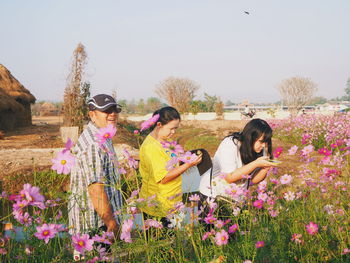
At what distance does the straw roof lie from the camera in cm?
1230

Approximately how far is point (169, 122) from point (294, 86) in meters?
53.6

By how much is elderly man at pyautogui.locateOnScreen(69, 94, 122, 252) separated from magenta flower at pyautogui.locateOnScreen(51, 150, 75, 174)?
0.31m

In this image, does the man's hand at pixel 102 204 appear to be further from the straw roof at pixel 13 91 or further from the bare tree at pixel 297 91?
the bare tree at pixel 297 91

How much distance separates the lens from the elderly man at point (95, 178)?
1886 millimetres

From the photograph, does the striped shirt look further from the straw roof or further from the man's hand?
the straw roof

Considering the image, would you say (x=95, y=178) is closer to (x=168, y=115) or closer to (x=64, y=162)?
(x=64, y=162)

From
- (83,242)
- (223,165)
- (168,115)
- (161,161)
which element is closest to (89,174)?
(83,242)

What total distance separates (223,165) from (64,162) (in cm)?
132

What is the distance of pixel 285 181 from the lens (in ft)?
7.50

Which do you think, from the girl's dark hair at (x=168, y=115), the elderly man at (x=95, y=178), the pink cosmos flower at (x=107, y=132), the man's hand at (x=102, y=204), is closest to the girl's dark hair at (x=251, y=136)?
the girl's dark hair at (x=168, y=115)

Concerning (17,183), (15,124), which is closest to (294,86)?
(15,124)

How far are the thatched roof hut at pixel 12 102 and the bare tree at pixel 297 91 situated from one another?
44.7 meters

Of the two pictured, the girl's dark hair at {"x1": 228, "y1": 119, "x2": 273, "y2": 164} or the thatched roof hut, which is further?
the thatched roof hut

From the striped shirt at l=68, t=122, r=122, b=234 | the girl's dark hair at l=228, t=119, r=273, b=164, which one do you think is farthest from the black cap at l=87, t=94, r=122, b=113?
the girl's dark hair at l=228, t=119, r=273, b=164
